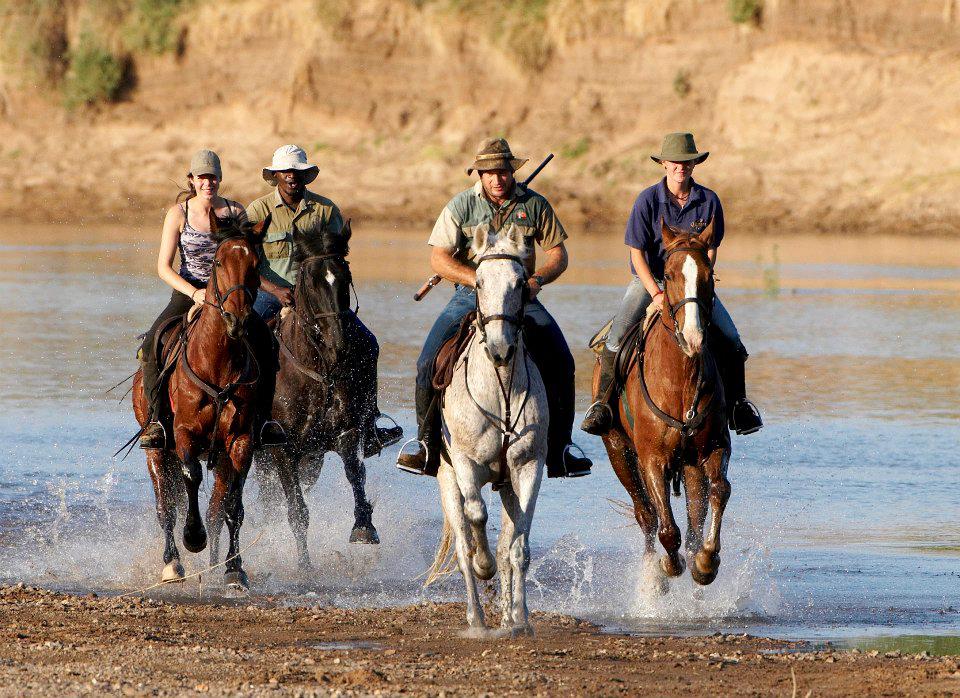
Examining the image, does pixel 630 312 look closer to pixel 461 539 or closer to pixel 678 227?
pixel 678 227

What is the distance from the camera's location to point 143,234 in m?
48.5

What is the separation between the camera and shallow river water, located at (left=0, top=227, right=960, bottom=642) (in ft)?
35.2

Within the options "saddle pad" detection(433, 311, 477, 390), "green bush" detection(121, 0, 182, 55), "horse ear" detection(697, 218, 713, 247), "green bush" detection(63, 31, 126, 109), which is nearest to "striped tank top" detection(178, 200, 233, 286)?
"saddle pad" detection(433, 311, 477, 390)

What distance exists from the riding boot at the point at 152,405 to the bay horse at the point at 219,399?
0.10m

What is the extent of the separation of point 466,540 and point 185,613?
1728 mm

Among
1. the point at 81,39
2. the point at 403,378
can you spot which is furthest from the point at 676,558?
the point at 81,39

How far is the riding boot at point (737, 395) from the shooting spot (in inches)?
429

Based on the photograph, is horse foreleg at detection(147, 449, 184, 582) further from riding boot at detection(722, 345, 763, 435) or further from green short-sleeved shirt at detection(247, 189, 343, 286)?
riding boot at detection(722, 345, 763, 435)

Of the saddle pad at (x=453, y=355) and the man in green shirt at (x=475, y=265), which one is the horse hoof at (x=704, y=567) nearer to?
the man in green shirt at (x=475, y=265)

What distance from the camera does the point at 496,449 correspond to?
9.38m

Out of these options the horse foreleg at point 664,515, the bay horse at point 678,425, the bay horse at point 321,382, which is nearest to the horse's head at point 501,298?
the bay horse at point 678,425

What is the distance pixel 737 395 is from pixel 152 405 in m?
3.85

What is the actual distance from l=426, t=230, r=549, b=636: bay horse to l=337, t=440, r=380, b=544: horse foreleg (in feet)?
8.70

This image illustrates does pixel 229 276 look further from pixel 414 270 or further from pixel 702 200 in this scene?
pixel 414 270
